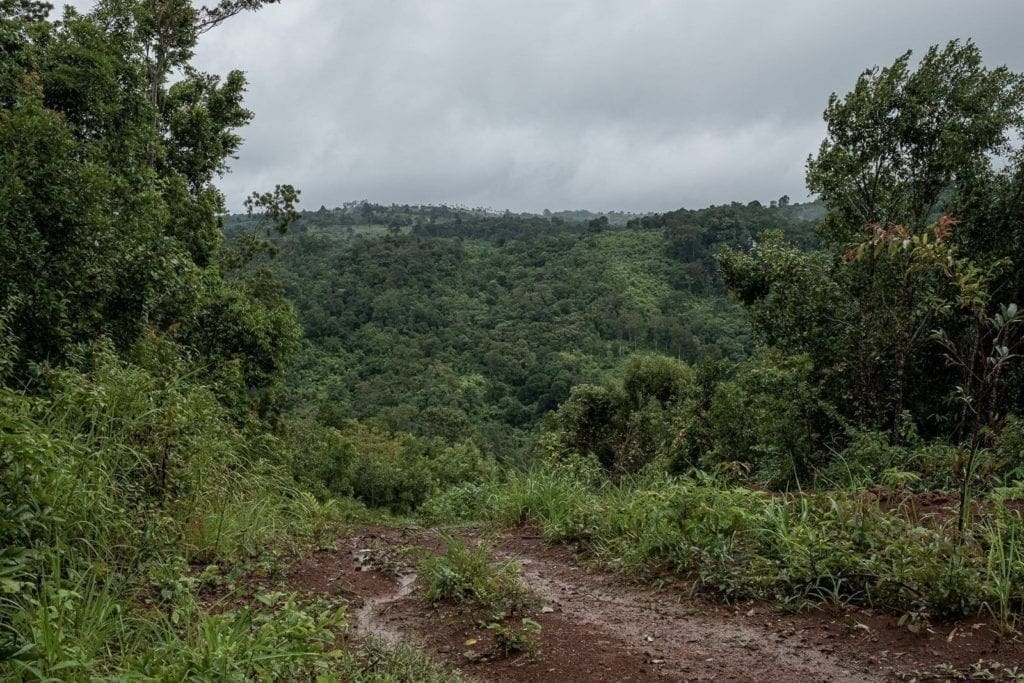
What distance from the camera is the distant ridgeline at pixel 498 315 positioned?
163 feet

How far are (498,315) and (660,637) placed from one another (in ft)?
211

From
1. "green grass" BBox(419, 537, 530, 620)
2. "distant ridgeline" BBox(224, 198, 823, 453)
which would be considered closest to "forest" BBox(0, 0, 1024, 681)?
"green grass" BBox(419, 537, 530, 620)

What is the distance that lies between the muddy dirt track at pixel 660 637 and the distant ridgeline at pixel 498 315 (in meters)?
33.3

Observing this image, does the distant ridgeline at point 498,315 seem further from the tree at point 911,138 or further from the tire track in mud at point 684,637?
the tire track in mud at point 684,637

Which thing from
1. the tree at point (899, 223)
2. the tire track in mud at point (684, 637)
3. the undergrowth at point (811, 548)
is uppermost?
the tree at point (899, 223)

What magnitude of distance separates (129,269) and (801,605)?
318 inches

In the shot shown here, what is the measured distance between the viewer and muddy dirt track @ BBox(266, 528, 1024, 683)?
3281 millimetres

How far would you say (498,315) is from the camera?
6812cm

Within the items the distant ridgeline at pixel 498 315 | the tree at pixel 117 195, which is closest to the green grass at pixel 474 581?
the tree at pixel 117 195

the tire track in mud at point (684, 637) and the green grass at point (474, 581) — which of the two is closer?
the tire track in mud at point (684, 637)

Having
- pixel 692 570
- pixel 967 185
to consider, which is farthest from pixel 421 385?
pixel 692 570

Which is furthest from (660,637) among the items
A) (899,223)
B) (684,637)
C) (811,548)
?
(899,223)

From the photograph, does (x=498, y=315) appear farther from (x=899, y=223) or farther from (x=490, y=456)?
(x=899, y=223)

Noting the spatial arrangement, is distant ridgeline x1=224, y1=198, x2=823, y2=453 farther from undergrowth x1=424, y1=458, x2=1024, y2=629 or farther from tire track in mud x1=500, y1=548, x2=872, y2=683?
tire track in mud x1=500, y1=548, x2=872, y2=683
